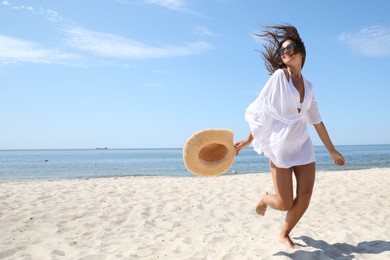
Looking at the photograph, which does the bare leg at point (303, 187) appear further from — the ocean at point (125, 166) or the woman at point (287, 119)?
the ocean at point (125, 166)

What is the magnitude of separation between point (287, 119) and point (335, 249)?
67.9 inches

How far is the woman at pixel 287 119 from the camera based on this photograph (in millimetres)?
3316

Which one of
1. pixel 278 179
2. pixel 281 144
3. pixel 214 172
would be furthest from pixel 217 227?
pixel 281 144

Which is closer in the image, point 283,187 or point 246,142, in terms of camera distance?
point 283,187

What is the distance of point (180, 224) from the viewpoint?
17.6 ft

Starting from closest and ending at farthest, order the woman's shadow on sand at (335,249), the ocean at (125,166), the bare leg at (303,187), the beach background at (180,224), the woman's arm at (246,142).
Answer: the bare leg at (303,187), the woman's shadow on sand at (335,249), the woman's arm at (246,142), the beach background at (180,224), the ocean at (125,166)

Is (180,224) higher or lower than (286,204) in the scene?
lower

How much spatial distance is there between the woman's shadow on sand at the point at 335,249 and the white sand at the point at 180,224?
11 millimetres

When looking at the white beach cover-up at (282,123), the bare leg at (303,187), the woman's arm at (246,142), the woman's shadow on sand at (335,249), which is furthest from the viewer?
the woman's arm at (246,142)

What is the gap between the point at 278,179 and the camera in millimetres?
3451

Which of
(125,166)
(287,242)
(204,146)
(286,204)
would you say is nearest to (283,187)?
(286,204)

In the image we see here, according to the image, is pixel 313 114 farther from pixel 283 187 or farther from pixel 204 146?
pixel 204 146

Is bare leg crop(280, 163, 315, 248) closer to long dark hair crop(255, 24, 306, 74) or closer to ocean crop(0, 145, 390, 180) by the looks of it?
long dark hair crop(255, 24, 306, 74)

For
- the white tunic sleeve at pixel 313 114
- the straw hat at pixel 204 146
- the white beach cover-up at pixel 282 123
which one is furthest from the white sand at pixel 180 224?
the white tunic sleeve at pixel 313 114
